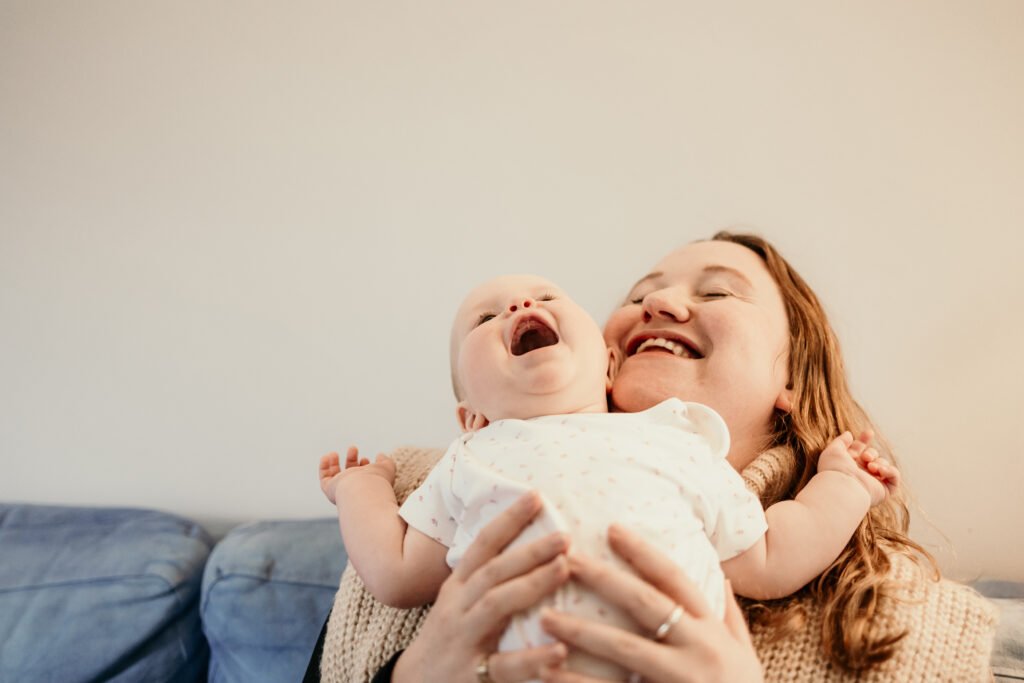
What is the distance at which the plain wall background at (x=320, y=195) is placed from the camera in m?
1.78

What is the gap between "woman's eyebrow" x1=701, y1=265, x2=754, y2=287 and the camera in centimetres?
122

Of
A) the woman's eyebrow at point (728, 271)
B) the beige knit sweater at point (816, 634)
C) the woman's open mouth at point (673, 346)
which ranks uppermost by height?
the woman's eyebrow at point (728, 271)

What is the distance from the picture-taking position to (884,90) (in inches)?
67.0

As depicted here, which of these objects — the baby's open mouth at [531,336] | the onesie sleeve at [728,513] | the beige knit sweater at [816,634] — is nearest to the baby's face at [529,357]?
the baby's open mouth at [531,336]

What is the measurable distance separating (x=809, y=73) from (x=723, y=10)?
0.87ft

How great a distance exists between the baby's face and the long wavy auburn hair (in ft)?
1.20

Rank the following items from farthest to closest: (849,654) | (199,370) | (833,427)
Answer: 1. (199,370)
2. (833,427)
3. (849,654)

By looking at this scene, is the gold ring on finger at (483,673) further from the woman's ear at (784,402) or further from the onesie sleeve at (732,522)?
the woman's ear at (784,402)

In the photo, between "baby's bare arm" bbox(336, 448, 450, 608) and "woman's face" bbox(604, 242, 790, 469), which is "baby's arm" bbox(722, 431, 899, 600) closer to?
"woman's face" bbox(604, 242, 790, 469)

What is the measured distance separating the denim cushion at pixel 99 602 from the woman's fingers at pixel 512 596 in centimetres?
112

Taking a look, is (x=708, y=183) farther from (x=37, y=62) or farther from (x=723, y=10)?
(x=37, y=62)

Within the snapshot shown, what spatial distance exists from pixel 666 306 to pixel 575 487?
0.46m

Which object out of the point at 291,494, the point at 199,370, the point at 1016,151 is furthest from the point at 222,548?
the point at 1016,151

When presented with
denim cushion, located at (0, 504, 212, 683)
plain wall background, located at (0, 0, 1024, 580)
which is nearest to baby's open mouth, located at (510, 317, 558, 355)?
plain wall background, located at (0, 0, 1024, 580)
